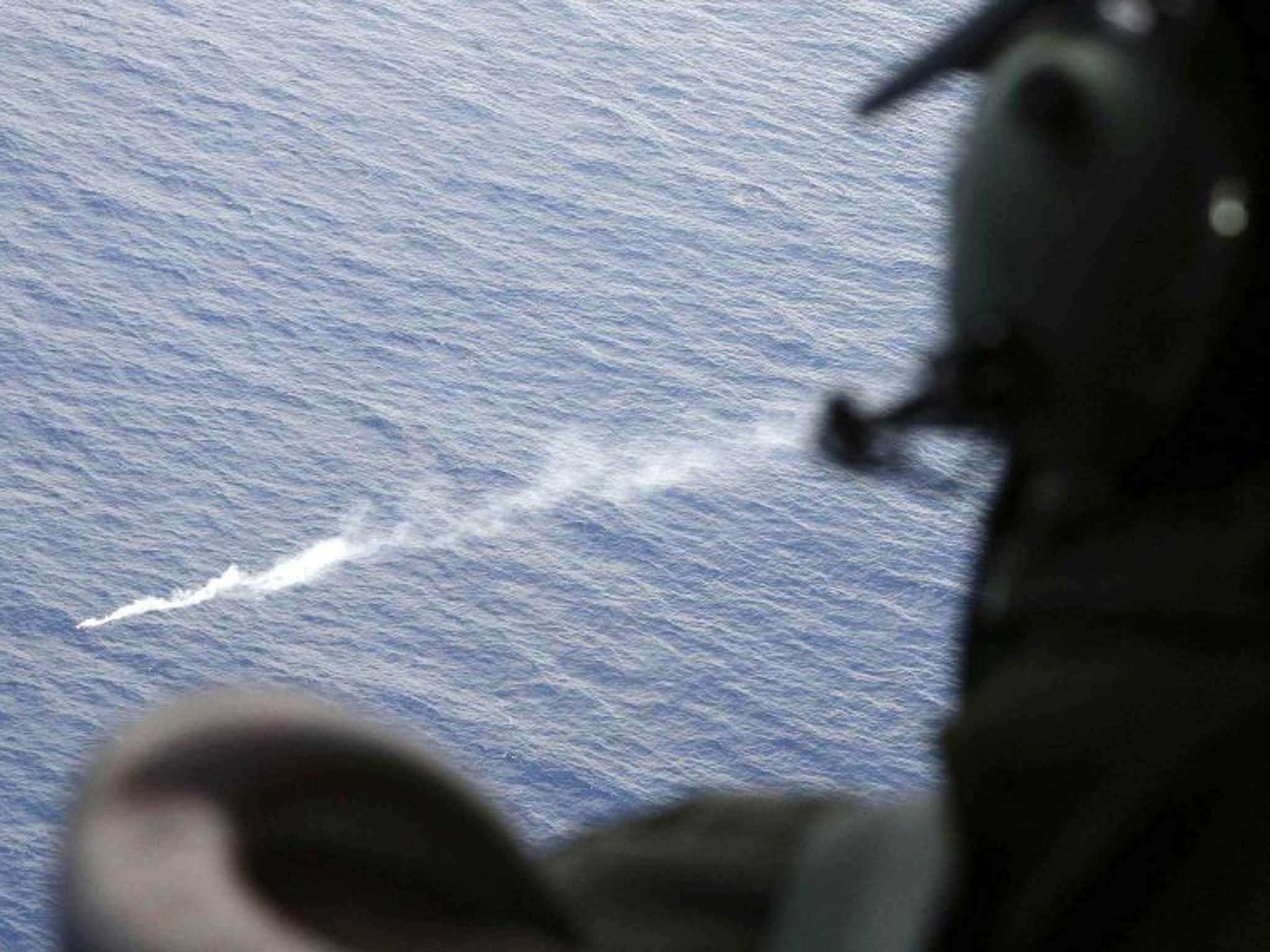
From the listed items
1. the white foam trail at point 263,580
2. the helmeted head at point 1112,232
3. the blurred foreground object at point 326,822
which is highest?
the helmeted head at point 1112,232

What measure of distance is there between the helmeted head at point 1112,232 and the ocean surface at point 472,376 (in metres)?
15.4

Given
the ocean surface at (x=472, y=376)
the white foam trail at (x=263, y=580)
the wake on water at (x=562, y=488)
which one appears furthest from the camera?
the wake on water at (x=562, y=488)

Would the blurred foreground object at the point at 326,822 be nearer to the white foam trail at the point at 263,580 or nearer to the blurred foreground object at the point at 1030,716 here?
the blurred foreground object at the point at 1030,716

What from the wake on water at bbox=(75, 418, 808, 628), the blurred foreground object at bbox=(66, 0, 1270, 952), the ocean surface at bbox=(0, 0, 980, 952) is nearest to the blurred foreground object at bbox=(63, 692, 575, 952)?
the blurred foreground object at bbox=(66, 0, 1270, 952)

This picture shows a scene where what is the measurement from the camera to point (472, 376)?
19.7 metres

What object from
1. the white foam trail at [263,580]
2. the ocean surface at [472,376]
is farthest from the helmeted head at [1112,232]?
the white foam trail at [263,580]

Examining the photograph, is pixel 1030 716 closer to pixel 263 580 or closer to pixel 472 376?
pixel 263 580

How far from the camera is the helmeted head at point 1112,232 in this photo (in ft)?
1.72

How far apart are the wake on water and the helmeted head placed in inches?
706

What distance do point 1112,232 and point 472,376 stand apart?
63.2ft

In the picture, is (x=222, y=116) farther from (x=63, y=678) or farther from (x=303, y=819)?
(x=303, y=819)

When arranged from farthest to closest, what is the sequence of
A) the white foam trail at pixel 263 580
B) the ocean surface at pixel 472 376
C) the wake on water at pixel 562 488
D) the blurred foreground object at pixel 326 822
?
the wake on water at pixel 562 488 < the white foam trail at pixel 263 580 < the ocean surface at pixel 472 376 < the blurred foreground object at pixel 326 822

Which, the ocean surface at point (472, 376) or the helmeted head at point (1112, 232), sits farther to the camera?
the ocean surface at point (472, 376)

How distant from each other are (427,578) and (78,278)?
13.9 ft
